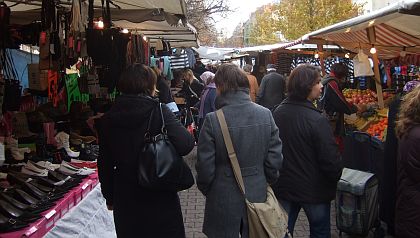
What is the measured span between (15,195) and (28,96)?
87.4 inches

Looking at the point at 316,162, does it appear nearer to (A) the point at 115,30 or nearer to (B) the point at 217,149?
(B) the point at 217,149

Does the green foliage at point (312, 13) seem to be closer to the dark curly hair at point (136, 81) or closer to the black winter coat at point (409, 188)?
the black winter coat at point (409, 188)

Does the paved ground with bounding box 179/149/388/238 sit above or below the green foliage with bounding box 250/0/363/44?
below

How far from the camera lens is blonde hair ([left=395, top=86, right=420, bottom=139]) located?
111 inches

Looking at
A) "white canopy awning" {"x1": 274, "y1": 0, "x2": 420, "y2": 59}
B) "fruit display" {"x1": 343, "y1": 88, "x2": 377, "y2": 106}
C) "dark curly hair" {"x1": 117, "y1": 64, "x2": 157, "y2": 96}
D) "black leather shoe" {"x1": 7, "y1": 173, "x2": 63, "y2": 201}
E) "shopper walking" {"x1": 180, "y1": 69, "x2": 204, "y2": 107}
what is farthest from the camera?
"shopper walking" {"x1": 180, "y1": 69, "x2": 204, "y2": 107}

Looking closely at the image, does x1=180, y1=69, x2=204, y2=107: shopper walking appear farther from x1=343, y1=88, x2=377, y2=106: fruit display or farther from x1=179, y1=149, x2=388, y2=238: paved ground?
x1=179, y1=149, x2=388, y2=238: paved ground

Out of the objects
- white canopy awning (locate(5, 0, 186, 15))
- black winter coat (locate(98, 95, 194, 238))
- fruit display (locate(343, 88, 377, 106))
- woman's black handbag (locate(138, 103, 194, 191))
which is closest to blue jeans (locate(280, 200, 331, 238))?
black winter coat (locate(98, 95, 194, 238))

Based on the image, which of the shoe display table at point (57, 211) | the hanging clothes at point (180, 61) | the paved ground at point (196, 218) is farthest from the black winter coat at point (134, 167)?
the hanging clothes at point (180, 61)

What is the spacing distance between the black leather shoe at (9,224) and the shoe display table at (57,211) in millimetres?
34

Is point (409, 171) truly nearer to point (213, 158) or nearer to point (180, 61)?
point (213, 158)

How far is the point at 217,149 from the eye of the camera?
9.43 feet

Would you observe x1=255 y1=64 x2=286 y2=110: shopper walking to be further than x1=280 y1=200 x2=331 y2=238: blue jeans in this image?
Yes

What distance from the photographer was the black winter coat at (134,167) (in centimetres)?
276

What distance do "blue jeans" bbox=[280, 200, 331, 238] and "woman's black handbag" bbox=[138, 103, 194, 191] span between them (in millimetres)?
1168
